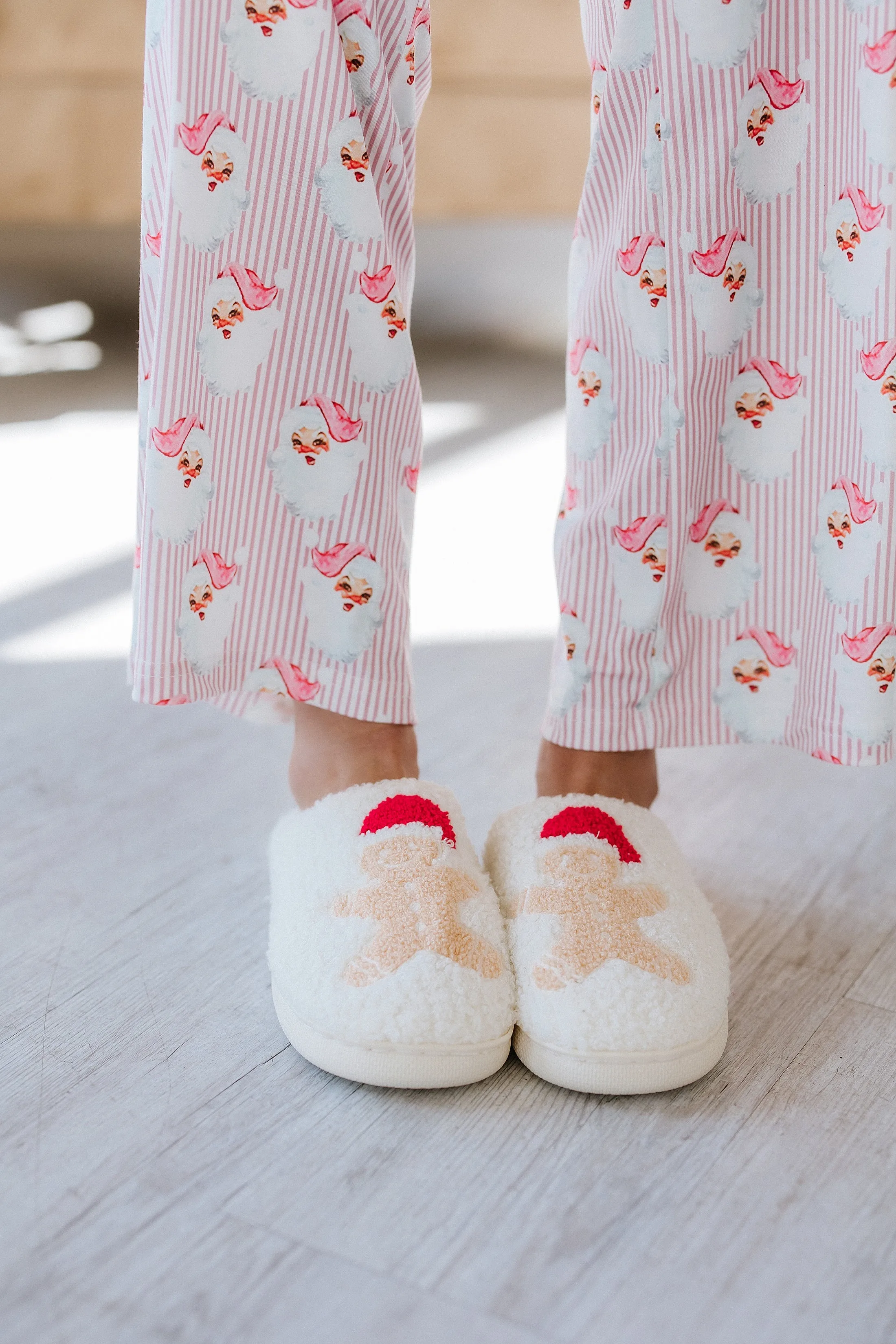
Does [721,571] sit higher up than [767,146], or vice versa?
[767,146]

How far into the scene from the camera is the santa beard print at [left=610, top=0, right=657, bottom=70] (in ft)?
2.07

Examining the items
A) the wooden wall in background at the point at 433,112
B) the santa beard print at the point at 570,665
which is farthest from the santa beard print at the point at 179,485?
the wooden wall in background at the point at 433,112

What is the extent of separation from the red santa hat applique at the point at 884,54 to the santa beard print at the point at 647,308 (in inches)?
5.0

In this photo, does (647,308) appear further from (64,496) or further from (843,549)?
(64,496)

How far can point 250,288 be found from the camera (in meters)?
0.66

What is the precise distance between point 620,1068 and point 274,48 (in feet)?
1.66

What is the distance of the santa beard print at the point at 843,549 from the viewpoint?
0.68 metres

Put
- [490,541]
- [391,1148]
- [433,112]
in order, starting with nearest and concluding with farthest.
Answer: [391,1148] < [490,541] < [433,112]

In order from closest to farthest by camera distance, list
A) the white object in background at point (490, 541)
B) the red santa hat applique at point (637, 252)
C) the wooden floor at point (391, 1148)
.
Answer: the wooden floor at point (391, 1148), the red santa hat applique at point (637, 252), the white object in background at point (490, 541)

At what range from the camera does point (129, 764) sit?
909 millimetres

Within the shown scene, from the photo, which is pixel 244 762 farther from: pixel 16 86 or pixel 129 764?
pixel 16 86

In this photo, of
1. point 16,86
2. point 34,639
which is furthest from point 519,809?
point 16,86

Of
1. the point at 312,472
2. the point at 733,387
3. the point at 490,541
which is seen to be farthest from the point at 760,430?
the point at 490,541

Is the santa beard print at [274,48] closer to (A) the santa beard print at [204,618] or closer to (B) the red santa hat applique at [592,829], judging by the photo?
(A) the santa beard print at [204,618]
